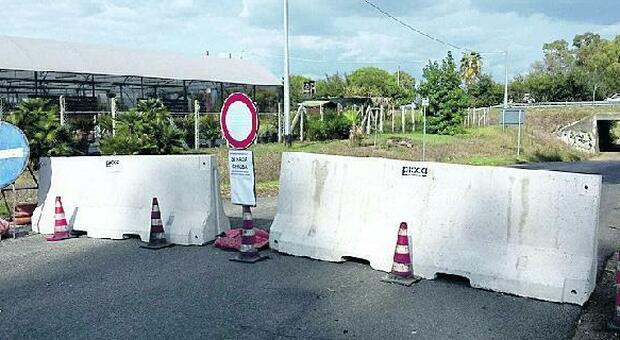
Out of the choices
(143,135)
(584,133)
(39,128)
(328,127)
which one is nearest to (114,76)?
(328,127)

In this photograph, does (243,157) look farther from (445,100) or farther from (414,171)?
(445,100)

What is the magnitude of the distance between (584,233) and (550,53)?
108 m

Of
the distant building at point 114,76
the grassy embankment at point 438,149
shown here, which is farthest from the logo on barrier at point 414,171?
the distant building at point 114,76

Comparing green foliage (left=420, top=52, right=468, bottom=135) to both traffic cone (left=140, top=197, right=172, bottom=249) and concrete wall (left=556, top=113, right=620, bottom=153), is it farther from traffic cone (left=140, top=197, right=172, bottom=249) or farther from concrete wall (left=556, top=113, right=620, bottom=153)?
traffic cone (left=140, top=197, right=172, bottom=249)

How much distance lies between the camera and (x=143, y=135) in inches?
611

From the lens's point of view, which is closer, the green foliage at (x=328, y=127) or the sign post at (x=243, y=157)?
the sign post at (x=243, y=157)

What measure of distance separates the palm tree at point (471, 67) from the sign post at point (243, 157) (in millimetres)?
87508

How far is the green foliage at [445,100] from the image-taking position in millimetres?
41031

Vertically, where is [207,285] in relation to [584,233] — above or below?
below

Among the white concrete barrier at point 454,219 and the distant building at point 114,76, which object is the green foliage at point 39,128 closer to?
the white concrete barrier at point 454,219

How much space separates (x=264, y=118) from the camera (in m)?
31.0

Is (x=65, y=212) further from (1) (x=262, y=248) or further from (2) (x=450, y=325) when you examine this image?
(2) (x=450, y=325)

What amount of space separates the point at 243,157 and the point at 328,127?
25272 mm

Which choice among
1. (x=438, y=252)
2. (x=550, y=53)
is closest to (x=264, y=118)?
(x=438, y=252)
